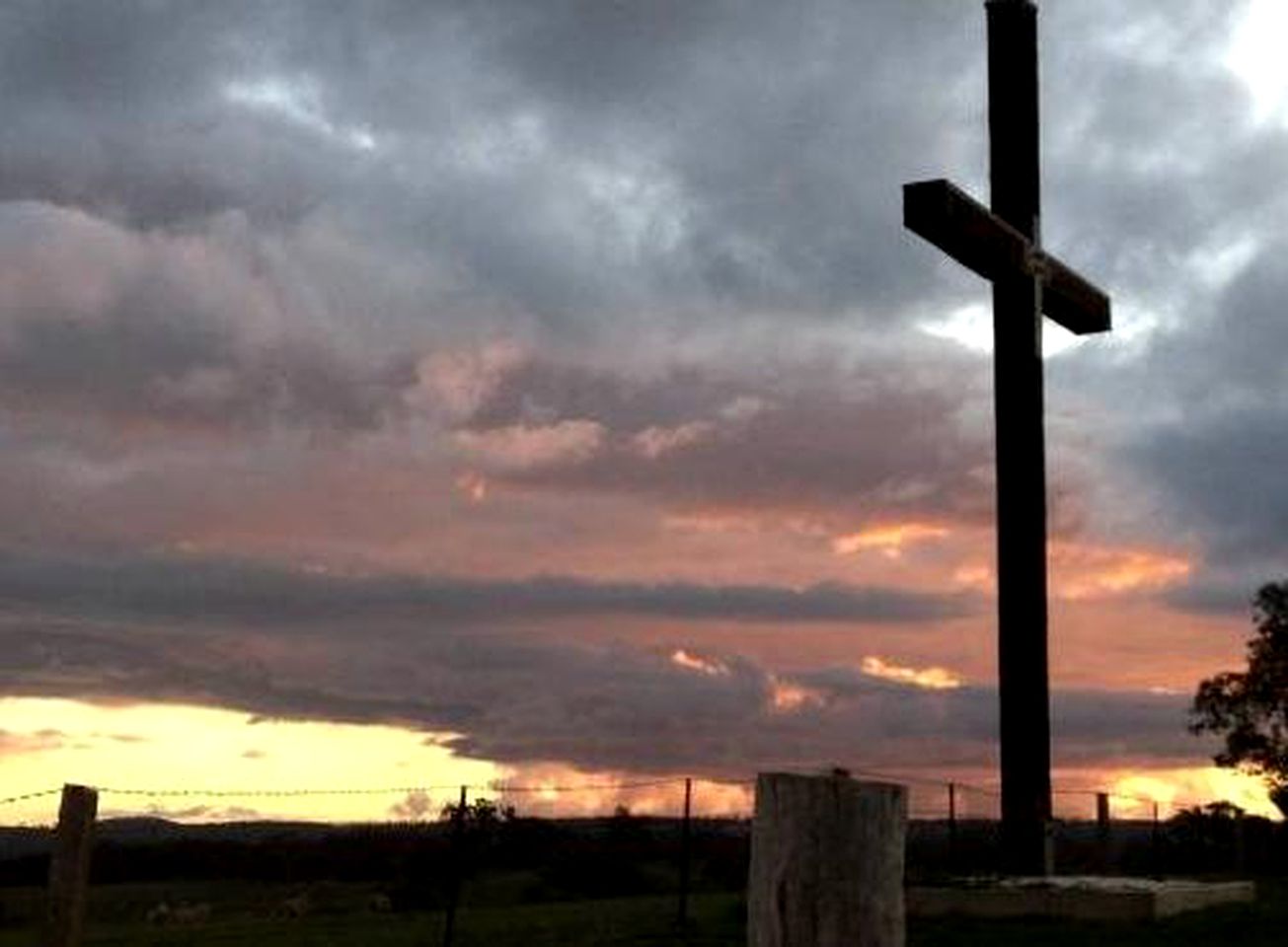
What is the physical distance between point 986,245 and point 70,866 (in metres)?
9.92

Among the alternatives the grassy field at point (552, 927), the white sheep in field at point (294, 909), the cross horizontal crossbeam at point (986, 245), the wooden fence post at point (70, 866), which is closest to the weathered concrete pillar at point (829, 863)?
the wooden fence post at point (70, 866)

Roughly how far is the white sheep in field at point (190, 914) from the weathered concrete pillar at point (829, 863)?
75.2 feet

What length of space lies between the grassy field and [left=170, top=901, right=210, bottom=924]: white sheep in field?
7.7 inches

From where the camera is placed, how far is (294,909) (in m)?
26.4

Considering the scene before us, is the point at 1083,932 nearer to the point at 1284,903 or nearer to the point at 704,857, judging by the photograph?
the point at 1284,903

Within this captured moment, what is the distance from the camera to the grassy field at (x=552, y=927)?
1377cm

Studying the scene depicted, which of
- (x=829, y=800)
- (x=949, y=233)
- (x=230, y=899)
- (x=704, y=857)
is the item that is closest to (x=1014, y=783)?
(x=949, y=233)

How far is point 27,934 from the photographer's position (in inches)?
899

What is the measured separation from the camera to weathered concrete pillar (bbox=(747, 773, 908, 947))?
397 cm

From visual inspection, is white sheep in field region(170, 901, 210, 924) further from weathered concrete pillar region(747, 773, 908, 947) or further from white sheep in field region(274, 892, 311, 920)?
weathered concrete pillar region(747, 773, 908, 947)

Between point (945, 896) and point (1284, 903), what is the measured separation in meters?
3.72

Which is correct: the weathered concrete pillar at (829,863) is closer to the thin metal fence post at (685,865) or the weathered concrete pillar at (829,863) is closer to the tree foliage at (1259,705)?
the thin metal fence post at (685,865)

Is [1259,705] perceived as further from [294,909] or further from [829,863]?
[829,863]

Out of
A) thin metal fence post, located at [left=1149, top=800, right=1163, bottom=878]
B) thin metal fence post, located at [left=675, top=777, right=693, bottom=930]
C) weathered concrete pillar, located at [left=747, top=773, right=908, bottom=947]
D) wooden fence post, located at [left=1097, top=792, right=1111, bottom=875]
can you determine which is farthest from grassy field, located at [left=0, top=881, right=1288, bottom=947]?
weathered concrete pillar, located at [left=747, top=773, right=908, bottom=947]
